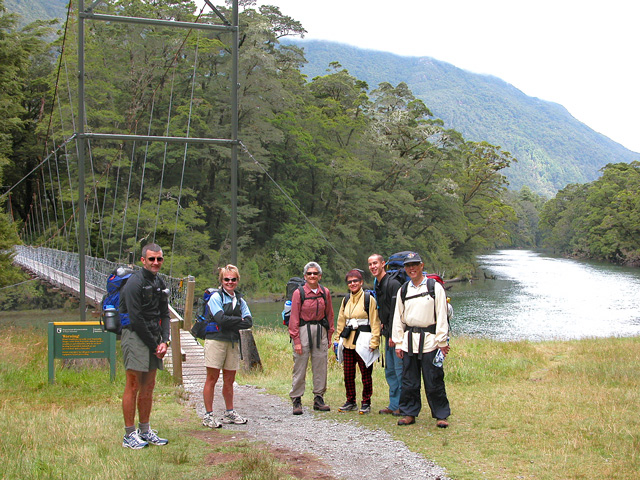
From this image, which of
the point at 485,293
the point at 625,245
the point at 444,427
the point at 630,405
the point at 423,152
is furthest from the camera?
the point at 625,245

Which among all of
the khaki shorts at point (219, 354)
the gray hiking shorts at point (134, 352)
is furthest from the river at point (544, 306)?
the gray hiking shorts at point (134, 352)

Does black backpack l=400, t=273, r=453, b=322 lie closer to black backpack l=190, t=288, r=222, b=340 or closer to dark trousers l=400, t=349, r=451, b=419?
dark trousers l=400, t=349, r=451, b=419

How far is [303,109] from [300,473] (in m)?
35.9

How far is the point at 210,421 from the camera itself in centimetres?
461

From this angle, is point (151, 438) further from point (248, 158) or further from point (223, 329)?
point (248, 158)

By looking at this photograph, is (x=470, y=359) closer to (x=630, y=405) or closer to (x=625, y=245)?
(x=630, y=405)

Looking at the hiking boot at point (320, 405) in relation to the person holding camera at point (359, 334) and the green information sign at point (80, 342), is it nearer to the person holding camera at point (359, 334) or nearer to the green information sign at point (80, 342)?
the person holding camera at point (359, 334)

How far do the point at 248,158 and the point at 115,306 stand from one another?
2815 centimetres

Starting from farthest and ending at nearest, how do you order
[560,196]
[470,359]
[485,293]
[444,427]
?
[560,196] → [485,293] → [470,359] → [444,427]

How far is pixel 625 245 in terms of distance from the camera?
5159 cm

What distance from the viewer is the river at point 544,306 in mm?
20453

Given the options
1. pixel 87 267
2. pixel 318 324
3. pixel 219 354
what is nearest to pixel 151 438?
pixel 219 354

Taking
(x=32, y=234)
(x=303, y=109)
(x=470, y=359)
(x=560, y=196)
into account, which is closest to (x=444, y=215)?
(x=303, y=109)

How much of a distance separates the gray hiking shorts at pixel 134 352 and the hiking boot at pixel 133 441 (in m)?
0.43
